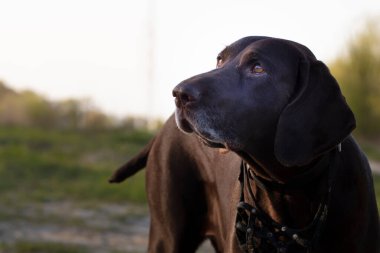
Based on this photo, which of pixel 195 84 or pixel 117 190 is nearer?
pixel 195 84

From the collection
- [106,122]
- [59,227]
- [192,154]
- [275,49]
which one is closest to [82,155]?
[106,122]

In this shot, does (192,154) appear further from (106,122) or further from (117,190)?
(106,122)

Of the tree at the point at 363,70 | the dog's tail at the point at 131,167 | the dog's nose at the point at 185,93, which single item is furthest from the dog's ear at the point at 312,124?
the tree at the point at 363,70

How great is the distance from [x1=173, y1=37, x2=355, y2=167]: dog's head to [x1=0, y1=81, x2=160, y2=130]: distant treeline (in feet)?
38.0

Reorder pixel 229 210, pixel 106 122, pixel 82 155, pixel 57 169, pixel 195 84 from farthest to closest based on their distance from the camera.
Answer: pixel 106 122
pixel 82 155
pixel 57 169
pixel 229 210
pixel 195 84

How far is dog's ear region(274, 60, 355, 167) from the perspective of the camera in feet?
11.7

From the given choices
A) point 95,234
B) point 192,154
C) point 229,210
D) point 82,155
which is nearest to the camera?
point 229,210

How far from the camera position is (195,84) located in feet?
11.6

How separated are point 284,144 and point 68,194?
7099 millimetres

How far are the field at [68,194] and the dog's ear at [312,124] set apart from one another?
3.73 metres

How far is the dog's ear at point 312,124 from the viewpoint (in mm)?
3562

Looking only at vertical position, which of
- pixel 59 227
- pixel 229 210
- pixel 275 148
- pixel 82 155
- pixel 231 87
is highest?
pixel 231 87

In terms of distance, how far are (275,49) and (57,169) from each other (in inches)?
334

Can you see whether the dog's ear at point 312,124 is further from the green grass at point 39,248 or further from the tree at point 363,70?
the tree at point 363,70
